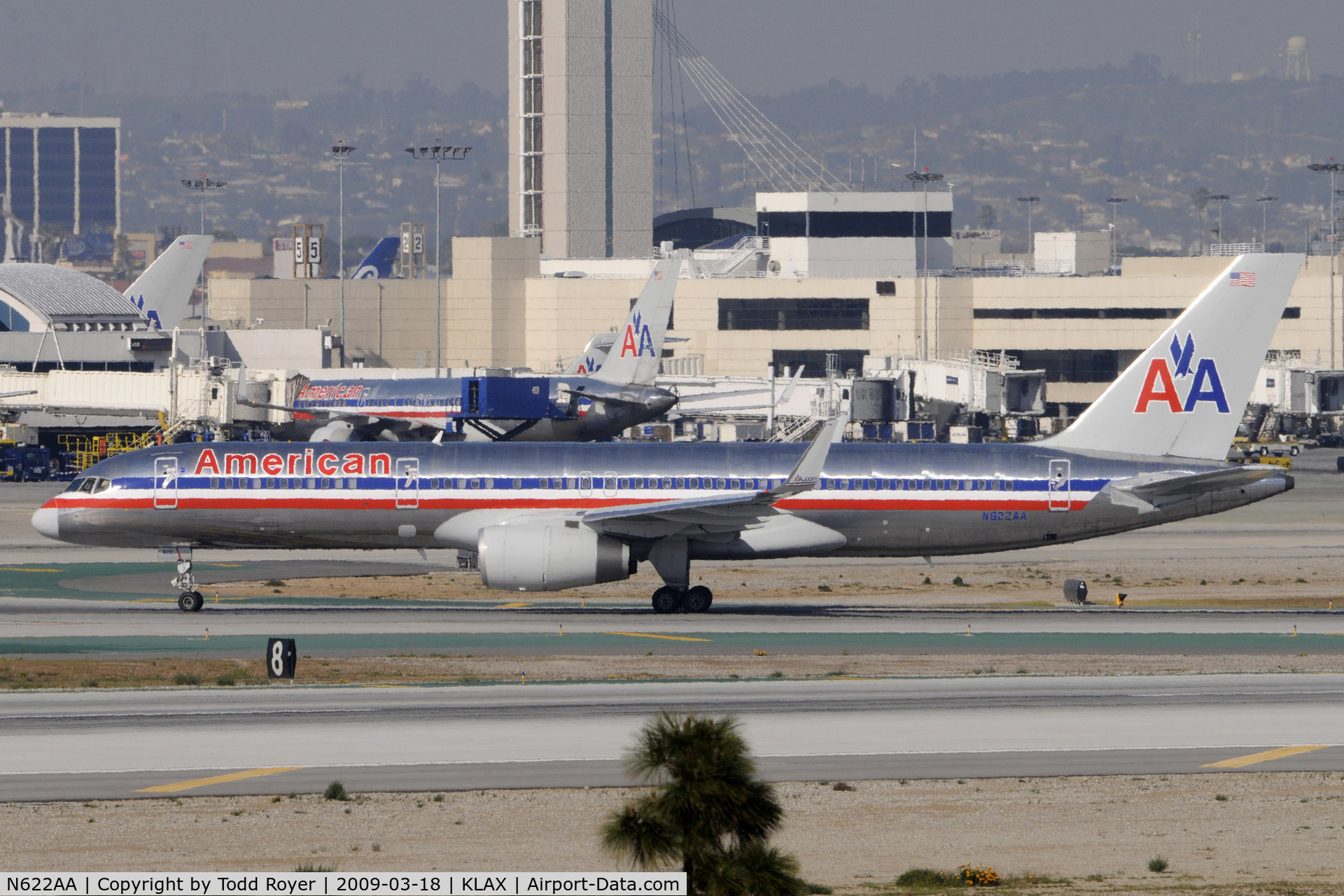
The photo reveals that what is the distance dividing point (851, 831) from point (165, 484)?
3055 cm

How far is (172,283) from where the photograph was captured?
5704 inches

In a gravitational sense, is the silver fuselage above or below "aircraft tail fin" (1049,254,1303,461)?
below

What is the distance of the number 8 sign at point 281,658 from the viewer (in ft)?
125

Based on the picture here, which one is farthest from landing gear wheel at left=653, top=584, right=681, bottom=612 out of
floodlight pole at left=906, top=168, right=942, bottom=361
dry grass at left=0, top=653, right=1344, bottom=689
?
floodlight pole at left=906, top=168, right=942, bottom=361

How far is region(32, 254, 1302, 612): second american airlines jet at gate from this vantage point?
49.7 m

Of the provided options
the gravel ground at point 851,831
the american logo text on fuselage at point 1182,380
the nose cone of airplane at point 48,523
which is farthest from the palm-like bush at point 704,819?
the nose cone of airplane at point 48,523

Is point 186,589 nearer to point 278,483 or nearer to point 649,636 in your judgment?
point 278,483

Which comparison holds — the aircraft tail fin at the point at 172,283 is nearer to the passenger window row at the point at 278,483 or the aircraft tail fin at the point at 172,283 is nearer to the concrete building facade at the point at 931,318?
the concrete building facade at the point at 931,318

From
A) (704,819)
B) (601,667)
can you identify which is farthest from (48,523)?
(704,819)

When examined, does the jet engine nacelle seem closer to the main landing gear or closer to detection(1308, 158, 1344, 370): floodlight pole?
the main landing gear

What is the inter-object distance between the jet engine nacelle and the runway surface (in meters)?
10.1

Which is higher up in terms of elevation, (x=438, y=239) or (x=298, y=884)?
(x=438, y=239)

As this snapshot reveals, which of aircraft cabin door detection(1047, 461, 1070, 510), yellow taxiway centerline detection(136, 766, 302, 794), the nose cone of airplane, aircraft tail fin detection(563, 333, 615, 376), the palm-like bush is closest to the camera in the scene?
the palm-like bush

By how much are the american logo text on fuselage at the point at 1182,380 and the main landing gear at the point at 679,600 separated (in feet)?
46.1
